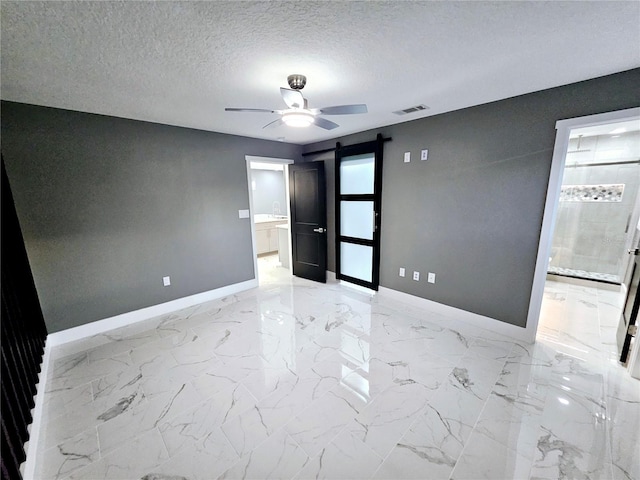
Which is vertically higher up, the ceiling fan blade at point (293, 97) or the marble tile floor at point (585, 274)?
the ceiling fan blade at point (293, 97)

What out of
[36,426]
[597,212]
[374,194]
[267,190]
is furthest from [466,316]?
[267,190]

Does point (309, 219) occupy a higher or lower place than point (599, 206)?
lower

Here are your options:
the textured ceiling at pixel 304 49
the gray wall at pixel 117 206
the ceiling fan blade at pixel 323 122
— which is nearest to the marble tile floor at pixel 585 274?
the textured ceiling at pixel 304 49

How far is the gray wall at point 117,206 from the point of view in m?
2.44

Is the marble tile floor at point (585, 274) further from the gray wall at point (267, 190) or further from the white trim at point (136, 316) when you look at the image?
the gray wall at point (267, 190)

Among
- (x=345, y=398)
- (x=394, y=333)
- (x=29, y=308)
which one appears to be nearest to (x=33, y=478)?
(x=29, y=308)

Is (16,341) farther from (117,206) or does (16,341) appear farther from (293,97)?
(293,97)

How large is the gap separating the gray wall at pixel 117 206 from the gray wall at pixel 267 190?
2807mm

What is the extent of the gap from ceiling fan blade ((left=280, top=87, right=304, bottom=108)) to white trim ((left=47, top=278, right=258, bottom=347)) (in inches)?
117

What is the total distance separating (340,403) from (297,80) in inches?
96.8

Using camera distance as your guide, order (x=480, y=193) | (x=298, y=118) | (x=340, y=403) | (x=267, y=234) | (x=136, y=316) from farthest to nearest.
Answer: (x=267, y=234)
(x=136, y=316)
(x=480, y=193)
(x=298, y=118)
(x=340, y=403)

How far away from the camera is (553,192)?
2268mm

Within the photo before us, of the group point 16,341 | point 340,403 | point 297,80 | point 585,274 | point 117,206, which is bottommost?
point 340,403

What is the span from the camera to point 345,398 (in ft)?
6.24
